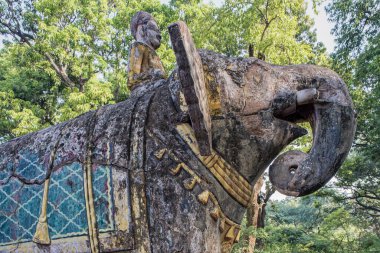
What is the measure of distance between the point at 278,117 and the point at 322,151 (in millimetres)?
285

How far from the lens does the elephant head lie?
6.21ft

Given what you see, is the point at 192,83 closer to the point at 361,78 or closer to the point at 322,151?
the point at 322,151

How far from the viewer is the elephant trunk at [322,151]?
1867 mm

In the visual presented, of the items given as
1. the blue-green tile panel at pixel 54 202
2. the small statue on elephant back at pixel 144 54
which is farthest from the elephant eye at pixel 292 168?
the small statue on elephant back at pixel 144 54

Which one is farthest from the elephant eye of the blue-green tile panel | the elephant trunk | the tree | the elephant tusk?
the tree

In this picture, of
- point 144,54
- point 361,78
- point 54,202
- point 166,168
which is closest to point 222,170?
point 166,168

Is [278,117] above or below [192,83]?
below

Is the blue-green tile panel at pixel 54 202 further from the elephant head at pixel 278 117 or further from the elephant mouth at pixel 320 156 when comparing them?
the elephant mouth at pixel 320 156

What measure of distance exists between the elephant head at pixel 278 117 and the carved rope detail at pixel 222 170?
0.13 ft

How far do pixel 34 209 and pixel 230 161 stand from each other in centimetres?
114

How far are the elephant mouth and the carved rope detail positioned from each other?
0.17 metres

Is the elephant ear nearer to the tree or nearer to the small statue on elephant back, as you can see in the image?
the small statue on elephant back

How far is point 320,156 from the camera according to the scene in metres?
1.89

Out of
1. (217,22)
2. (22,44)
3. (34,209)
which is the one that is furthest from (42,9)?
(34,209)
